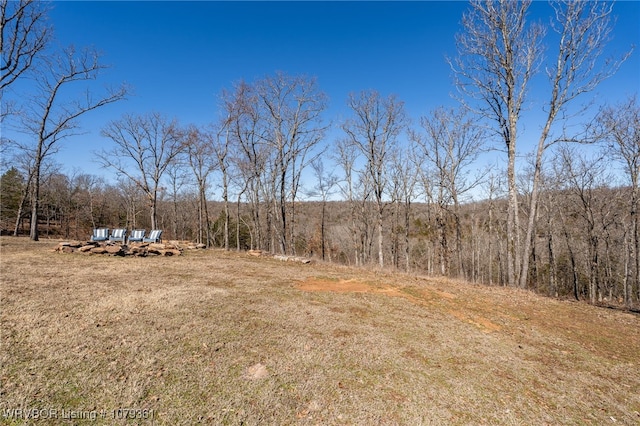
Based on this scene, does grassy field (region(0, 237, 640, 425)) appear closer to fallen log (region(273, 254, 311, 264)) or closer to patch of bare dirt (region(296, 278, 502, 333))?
patch of bare dirt (region(296, 278, 502, 333))

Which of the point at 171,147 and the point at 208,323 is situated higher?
the point at 171,147

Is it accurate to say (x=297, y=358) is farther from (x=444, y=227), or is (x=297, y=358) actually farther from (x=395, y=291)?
(x=444, y=227)

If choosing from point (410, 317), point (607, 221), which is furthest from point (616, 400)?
point (607, 221)

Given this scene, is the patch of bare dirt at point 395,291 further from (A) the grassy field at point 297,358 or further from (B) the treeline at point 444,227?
(B) the treeline at point 444,227

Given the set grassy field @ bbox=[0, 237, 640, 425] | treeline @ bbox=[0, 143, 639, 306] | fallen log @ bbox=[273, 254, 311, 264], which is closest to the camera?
grassy field @ bbox=[0, 237, 640, 425]

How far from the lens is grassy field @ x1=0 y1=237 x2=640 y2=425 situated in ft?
7.84

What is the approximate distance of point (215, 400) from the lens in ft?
7.99

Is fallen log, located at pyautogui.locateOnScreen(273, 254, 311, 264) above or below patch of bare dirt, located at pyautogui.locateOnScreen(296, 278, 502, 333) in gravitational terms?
above

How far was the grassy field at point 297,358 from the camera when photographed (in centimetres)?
239

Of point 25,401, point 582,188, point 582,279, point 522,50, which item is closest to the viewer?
point 25,401

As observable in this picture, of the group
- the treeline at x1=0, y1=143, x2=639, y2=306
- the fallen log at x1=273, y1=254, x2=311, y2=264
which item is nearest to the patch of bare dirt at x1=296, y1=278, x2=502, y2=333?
the fallen log at x1=273, y1=254, x2=311, y2=264

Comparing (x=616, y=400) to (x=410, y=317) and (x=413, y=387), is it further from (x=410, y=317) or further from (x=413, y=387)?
(x=410, y=317)

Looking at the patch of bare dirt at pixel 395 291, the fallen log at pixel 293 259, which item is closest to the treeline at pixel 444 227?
the fallen log at pixel 293 259

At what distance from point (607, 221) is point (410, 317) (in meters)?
20.2
